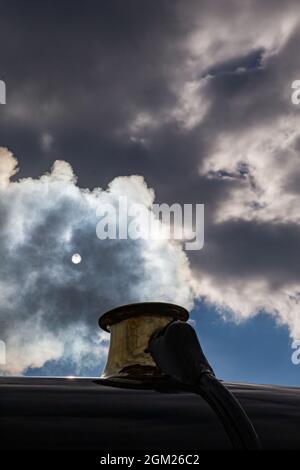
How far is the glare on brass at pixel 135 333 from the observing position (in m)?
3.21

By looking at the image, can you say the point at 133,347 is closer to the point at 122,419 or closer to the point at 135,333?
the point at 135,333

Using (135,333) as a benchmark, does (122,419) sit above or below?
below

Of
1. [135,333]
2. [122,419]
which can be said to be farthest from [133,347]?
[122,419]

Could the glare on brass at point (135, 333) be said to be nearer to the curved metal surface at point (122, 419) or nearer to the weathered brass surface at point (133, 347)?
the weathered brass surface at point (133, 347)

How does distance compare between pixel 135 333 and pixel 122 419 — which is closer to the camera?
pixel 122 419

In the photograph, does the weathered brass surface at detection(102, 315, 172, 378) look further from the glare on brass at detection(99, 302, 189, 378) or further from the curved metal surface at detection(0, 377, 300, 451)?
the curved metal surface at detection(0, 377, 300, 451)

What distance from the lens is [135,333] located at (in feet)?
11.0

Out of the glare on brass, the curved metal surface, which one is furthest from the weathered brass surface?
the curved metal surface

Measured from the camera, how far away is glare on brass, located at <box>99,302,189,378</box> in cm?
321

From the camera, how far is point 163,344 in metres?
2.96
